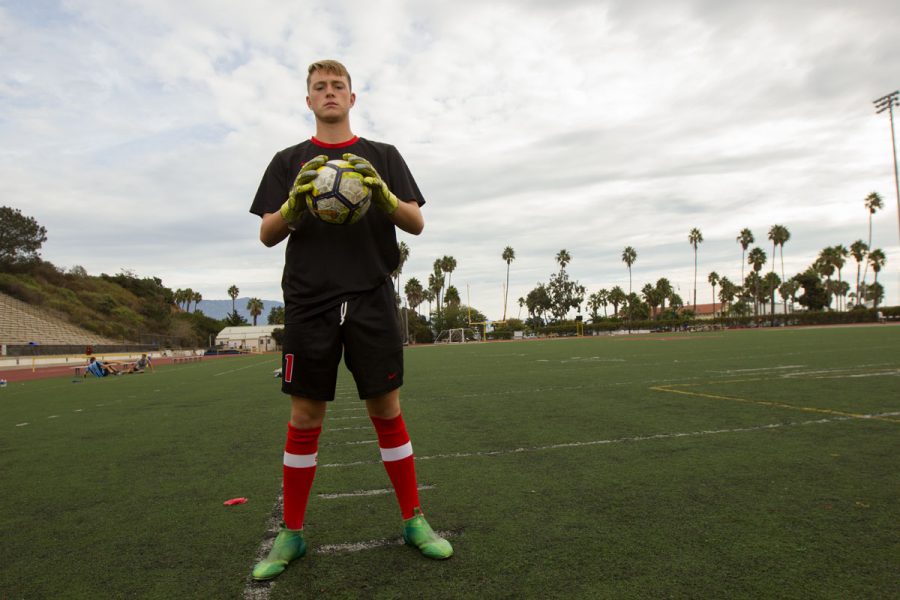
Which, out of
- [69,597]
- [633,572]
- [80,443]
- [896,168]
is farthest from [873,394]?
[896,168]

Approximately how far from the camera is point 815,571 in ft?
6.80

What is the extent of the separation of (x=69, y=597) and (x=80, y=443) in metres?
3.92

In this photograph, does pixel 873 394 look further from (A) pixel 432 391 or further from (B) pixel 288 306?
(B) pixel 288 306

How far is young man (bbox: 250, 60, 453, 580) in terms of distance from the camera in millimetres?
2381

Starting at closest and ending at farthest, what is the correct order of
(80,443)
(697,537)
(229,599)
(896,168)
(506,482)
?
1. (229,599)
2. (697,537)
3. (506,482)
4. (80,443)
5. (896,168)

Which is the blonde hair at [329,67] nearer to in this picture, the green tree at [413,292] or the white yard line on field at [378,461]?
the white yard line on field at [378,461]

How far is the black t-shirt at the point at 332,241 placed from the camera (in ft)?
7.91

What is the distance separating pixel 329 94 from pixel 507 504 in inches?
88.5

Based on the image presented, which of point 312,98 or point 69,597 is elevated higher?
point 312,98

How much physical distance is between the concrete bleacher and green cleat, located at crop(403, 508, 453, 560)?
48.2 metres

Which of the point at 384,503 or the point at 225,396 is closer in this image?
the point at 384,503

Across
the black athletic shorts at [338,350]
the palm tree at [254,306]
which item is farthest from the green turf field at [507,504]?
the palm tree at [254,306]

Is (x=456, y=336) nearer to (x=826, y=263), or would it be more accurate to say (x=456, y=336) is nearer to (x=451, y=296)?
(x=451, y=296)

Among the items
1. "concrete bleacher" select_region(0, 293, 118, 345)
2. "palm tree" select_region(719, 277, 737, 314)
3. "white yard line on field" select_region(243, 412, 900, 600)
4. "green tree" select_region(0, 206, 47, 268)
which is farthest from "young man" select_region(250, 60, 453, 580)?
"palm tree" select_region(719, 277, 737, 314)
